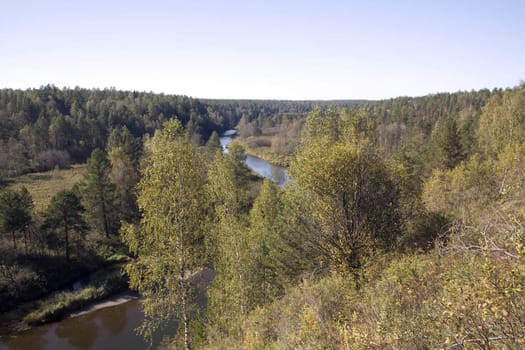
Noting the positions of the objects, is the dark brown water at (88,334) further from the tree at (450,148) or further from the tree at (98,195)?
the tree at (450,148)

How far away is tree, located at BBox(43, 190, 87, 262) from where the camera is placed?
28875 mm

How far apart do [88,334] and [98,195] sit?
13.9 m

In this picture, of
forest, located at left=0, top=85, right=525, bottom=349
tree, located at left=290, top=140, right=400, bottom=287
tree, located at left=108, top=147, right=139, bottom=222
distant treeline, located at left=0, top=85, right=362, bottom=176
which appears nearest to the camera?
forest, located at left=0, top=85, right=525, bottom=349

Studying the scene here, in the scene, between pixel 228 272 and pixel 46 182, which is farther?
pixel 46 182

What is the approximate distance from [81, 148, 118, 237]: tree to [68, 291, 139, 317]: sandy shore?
946 centimetres

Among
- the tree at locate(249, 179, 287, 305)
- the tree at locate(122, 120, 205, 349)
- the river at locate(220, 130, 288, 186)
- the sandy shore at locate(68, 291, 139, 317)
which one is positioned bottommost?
the sandy shore at locate(68, 291, 139, 317)

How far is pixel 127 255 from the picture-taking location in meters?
34.4

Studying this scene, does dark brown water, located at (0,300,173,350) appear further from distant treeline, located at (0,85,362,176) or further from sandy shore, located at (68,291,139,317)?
distant treeline, located at (0,85,362,176)

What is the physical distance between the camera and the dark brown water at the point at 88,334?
878 inches

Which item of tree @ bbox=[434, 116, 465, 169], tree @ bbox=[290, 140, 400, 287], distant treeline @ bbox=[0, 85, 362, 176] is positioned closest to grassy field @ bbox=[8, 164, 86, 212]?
distant treeline @ bbox=[0, 85, 362, 176]

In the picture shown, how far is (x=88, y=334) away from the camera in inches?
929

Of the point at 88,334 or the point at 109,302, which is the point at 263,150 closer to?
the point at 109,302

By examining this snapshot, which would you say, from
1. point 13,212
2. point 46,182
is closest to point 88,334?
point 13,212

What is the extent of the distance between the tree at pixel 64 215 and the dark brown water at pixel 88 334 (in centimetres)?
791
